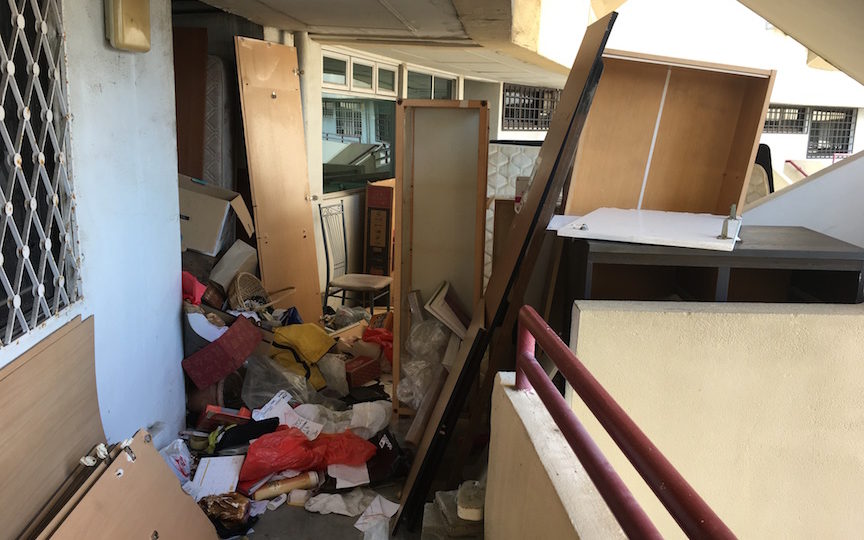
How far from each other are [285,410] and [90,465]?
4.88ft

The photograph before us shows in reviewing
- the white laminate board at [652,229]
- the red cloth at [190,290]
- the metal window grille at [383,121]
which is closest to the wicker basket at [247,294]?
the red cloth at [190,290]

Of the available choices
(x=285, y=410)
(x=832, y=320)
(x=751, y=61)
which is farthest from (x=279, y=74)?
(x=751, y=61)

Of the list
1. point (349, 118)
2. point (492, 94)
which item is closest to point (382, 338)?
point (349, 118)

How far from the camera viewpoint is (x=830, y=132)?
48.8 ft

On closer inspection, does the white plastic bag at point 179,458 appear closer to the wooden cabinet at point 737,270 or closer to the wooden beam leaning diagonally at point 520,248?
the wooden beam leaning diagonally at point 520,248

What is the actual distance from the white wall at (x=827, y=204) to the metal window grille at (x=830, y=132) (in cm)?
1398

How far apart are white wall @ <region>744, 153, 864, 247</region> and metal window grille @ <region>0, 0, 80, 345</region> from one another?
2.84 metres

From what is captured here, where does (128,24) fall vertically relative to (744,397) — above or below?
above

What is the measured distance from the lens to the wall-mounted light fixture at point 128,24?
90.7 inches

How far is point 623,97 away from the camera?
2.66 metres

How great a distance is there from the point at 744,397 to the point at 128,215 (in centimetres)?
243

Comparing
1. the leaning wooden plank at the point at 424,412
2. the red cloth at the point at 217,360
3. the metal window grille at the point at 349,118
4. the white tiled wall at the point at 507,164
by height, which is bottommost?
the leaning wooden plank at the point at 424,412

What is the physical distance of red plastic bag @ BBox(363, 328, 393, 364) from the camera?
4348 mm

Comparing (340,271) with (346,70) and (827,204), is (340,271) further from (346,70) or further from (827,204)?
(827,204)
